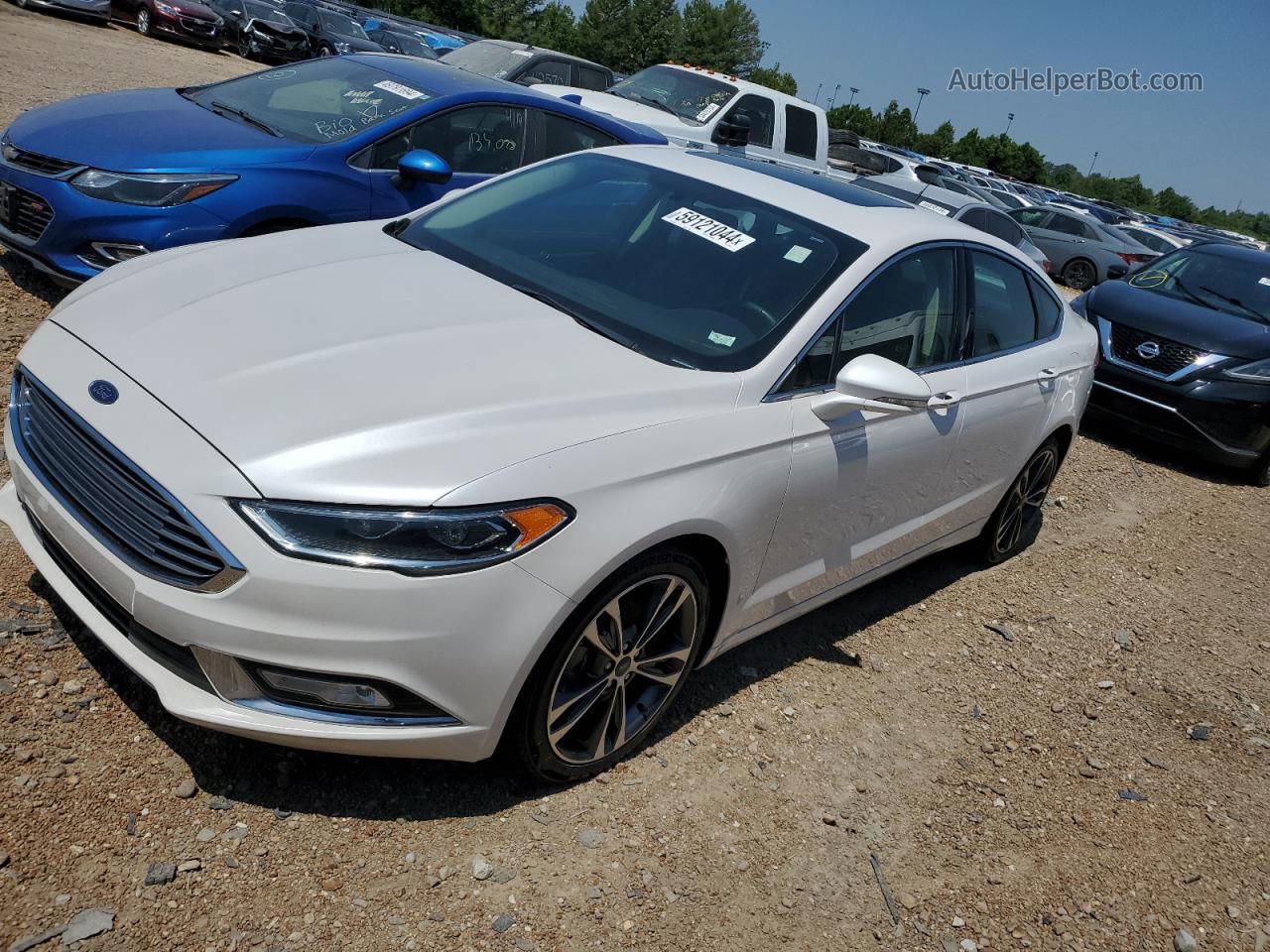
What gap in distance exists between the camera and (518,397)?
2.81 m

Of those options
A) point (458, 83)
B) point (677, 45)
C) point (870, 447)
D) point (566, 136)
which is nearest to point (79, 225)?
point (458, 83)

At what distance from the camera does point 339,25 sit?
83.1 ft

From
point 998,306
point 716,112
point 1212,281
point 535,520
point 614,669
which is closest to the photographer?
point 535,520

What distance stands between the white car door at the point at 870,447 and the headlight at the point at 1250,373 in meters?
4.98

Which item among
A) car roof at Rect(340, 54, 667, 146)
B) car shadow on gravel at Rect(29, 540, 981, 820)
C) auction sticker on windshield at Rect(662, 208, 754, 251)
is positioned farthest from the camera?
car roof at Rect(340, 54, 667, 146)

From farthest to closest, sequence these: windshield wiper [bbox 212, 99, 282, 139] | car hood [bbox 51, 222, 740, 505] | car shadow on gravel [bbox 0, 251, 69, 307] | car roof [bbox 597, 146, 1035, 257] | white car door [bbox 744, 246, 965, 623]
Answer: windshield wiper [bbox 212, 99, 282, 139] < car shadow on gravel [bbox 0, 251, 69, 307] < car roof [bbox 597, 146, 1035, 257] < white car door [bbox 744, 246, 965, 623] < car hood [bbox 51, 222, 740, 505]

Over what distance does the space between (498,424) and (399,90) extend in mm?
4362

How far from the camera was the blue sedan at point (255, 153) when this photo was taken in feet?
16.9

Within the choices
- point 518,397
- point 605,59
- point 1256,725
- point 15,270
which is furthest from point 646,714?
point 605,59

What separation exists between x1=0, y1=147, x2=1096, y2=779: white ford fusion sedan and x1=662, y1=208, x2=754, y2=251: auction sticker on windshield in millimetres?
15

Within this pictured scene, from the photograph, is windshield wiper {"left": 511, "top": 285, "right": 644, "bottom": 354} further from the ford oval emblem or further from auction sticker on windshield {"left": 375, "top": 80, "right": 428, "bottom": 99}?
auction sticker on windshield {"left": 375, "top": 80, "right": 428, "bottom": 99}

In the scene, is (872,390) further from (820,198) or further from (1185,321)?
(1185,321)

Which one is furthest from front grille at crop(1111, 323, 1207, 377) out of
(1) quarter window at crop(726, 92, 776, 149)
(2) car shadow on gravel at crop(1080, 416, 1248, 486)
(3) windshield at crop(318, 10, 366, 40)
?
(3) windshield at crop(318, 10, 366, 40)

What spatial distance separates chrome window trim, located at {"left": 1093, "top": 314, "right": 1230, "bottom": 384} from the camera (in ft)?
26.3
